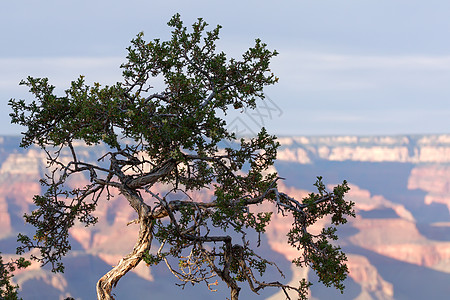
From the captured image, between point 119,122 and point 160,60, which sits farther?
point 160,60

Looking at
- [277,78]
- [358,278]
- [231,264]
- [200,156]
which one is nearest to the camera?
[200,156]

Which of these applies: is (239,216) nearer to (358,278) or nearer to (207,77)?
(207,77)

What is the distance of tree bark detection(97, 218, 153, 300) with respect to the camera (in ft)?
49.2

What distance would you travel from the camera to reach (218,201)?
13141 millimetres

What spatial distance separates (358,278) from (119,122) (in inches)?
6625

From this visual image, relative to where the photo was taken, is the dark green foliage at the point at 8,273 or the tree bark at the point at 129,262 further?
the dark green foliage at the point at 8,273

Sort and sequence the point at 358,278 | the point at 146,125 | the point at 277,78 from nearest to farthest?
the point at 146,125, the point at 277,78, the point at 358,278

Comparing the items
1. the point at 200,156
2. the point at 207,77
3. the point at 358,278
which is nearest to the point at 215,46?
the point at 207,77

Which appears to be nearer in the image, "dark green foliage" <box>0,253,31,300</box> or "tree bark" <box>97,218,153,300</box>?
"tree bark" <box>97,218,153,300</box>

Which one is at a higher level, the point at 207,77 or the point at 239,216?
the point at 207,77

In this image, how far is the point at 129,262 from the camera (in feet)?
49.5

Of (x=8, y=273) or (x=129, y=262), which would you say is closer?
(x=129, y=262)

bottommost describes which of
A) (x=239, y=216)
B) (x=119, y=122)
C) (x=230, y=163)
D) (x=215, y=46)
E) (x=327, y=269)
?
(x=327, y=269)

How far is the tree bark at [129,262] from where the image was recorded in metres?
15.0
